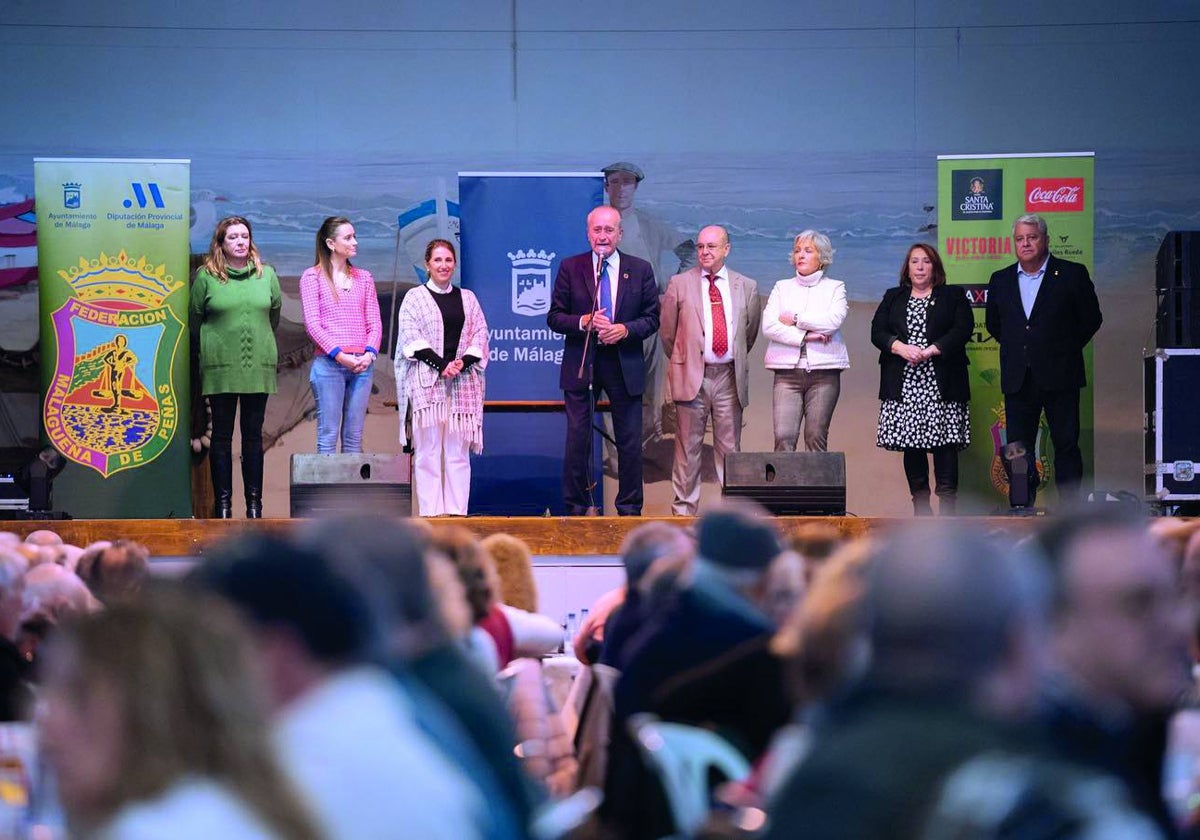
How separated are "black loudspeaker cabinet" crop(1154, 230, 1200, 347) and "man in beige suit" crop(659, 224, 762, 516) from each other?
2.21 metres

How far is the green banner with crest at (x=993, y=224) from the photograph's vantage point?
27.1ft

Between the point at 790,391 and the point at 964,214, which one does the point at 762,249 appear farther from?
the point at 790,391

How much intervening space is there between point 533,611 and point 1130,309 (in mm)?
6947

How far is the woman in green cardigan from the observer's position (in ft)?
24.2

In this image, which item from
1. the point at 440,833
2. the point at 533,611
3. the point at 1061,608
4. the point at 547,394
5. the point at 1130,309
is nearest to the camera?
the point at 440,833

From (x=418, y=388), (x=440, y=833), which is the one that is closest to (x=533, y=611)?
(x=440, y=833)

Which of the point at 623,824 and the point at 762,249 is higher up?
the point at 762,249

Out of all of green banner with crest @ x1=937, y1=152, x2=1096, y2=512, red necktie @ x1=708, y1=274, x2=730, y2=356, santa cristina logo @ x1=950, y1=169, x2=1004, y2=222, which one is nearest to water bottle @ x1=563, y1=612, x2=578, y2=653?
red necktie @ x1=708, y1=274, x2=730, y2=356

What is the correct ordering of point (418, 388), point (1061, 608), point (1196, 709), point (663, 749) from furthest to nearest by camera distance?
1. point (418, 388)
2. point (1196, 709)
3. point (663, 749)
4. point (1061, 608)

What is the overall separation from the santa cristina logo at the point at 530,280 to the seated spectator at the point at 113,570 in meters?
4.73

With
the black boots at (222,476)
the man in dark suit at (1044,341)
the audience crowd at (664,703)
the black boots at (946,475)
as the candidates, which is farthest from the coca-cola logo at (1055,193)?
the audience crowd at (664,703)

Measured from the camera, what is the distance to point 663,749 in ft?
6.70

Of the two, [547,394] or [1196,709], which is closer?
[1196,709]

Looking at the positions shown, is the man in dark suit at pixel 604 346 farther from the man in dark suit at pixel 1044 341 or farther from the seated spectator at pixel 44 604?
the seated spectator at pixel 44 604
